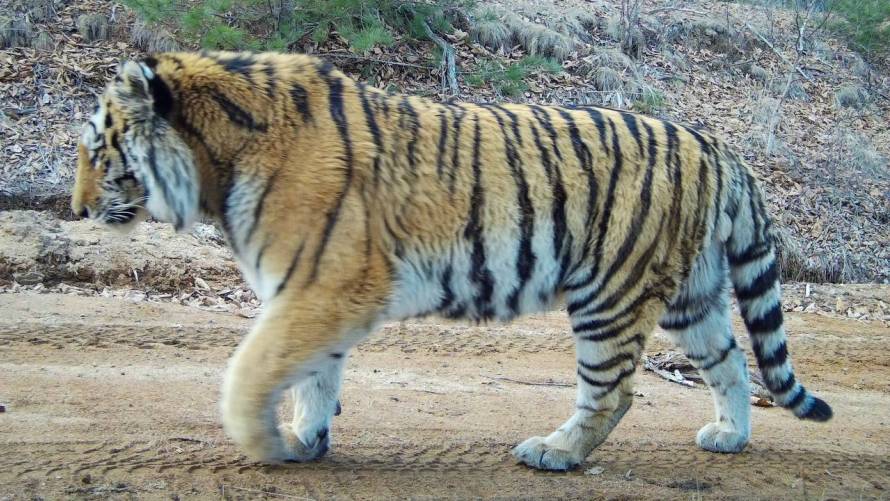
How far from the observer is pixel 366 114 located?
4.25 m

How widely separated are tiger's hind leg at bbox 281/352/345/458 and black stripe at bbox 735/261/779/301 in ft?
7.52

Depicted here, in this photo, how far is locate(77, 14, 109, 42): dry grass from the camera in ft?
37.8

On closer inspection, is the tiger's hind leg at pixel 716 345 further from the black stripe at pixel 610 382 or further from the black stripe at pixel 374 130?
the black stripe at pixel 374 130

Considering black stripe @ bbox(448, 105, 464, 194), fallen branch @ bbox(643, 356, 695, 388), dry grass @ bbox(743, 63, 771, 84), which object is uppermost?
black stripe @ bbox(448, 105, 464, 194)

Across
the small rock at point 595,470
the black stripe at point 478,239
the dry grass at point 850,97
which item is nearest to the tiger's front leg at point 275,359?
the black stripe at point 478,239

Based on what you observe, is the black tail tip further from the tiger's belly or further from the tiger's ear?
the tiger's ear

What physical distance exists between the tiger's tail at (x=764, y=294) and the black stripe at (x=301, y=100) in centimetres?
237

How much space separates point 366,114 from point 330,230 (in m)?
0.70

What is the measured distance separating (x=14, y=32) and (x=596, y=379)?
391 inches

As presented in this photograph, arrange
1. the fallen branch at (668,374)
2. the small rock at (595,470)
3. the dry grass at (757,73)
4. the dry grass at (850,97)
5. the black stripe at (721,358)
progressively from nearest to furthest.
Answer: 1. the small rock at (595,470)
2. the black stripe at (721,358)
3. the fallen branch at (668,374)
4. the dry grass at (757,73)
5. the dry grass at (850,97)

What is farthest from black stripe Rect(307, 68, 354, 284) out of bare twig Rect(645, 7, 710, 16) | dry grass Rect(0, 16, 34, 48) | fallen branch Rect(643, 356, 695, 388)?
bare twig Rect(645, 7, 710, 16)

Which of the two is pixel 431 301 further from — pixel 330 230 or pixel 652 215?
pixel 652 215

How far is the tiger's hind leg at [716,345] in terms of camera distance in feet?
15.6

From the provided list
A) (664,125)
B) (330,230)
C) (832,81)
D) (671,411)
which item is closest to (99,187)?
(330,230)
